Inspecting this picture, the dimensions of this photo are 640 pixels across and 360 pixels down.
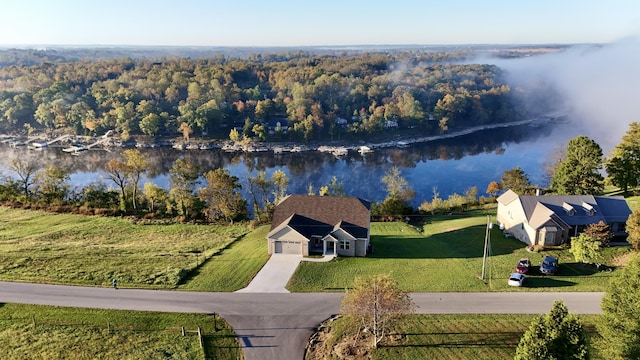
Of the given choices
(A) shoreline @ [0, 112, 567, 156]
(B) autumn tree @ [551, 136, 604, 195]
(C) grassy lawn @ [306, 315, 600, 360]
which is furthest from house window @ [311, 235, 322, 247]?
(A) shoreline @ [0, 112, 567, 156]

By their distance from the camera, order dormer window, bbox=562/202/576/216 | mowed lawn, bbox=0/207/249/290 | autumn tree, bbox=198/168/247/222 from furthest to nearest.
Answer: autumn tree, bbox=198/168/247/222 < dormer window, bbox=562/202/576/216 < mowed lawn, bbox=0/207/249/290

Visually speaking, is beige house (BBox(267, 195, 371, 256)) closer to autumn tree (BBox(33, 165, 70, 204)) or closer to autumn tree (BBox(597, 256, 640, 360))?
autumn tree (BBox(597, 256, 640, 360))

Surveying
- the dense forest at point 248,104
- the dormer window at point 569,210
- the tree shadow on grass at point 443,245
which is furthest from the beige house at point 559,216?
the dense forest at point 248,104


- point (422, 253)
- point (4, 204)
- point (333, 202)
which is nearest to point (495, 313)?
point (422, 253)

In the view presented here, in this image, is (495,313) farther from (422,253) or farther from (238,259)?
(238,259)

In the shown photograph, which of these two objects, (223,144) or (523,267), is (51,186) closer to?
(523,267)

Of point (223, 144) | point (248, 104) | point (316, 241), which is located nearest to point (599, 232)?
point (316, 241)
